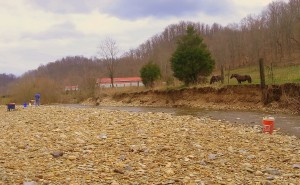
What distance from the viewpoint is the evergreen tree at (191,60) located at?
31156mm

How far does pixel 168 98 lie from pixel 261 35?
1956 inches

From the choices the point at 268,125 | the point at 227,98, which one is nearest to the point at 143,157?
the point at 268,125

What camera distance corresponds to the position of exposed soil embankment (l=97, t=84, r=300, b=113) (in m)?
20.6

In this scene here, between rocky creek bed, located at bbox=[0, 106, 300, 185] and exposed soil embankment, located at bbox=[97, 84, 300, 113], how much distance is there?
33.2 ft

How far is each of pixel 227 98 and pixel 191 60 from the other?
23.2ft

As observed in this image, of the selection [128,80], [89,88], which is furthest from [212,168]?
[128,80]

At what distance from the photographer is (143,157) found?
763cm

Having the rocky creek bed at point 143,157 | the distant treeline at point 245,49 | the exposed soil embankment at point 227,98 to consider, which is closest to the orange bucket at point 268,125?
the rocky creek bed at point 143,157

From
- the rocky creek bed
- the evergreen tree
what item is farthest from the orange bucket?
the evergreen tree

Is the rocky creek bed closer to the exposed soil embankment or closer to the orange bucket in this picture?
the orange bucket

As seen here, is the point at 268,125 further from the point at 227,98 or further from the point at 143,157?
the point at 227,98

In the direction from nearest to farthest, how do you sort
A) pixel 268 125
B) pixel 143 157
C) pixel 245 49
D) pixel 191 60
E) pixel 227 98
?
pixel 143 157, pixel 268 125, pixel 227 98, pixel 191 60, pixel 245 49

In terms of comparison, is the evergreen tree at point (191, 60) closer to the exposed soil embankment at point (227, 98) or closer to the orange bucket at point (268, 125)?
the exposed soil embankment at point (227, 98)

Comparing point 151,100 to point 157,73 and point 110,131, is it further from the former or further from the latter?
point 110,131
